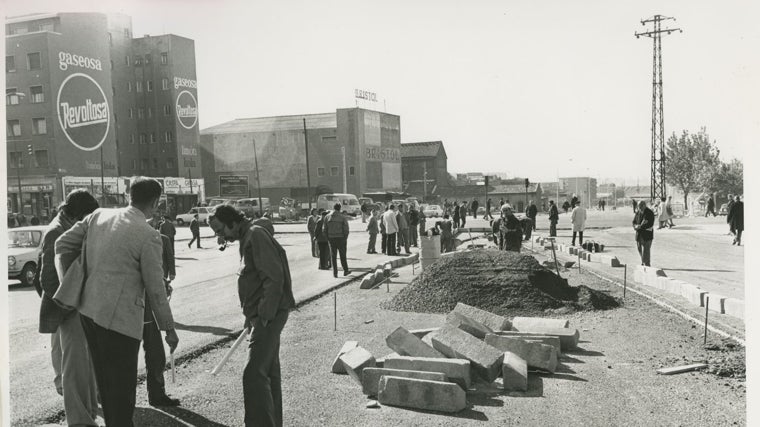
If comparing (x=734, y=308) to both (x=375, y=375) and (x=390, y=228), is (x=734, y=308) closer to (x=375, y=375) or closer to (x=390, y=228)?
(x=375, y=375)

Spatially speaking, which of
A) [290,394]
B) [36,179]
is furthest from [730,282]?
[36,179]

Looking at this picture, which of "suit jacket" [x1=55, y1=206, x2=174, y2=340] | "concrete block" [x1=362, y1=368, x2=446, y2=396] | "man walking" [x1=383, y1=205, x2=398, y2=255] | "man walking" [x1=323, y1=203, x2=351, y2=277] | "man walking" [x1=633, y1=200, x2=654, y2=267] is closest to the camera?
"suit jacket" [x1=55, y1=206, x2=174, y2=340]

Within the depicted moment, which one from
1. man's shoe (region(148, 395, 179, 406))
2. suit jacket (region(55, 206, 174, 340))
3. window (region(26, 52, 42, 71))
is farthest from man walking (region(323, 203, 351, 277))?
window (region(26, 52, 42, 71))

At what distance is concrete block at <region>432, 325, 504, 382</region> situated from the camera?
5.91 m

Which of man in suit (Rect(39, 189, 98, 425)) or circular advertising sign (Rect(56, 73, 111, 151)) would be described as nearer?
man in suit (Rect(39, 189, 98, 425))

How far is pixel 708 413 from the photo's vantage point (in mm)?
5094

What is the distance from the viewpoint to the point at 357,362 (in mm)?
6020

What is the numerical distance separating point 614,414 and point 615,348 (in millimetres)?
2458

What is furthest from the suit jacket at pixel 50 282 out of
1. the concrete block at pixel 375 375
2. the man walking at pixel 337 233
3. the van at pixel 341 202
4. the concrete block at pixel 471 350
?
the van at pixel 341 202

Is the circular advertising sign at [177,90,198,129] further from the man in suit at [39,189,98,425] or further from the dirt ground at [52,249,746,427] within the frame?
the man in suit at [39,189,98,425]

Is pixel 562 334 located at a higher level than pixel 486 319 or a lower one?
lower

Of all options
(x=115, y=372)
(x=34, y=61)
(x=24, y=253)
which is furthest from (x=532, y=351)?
(x=34, y=61)

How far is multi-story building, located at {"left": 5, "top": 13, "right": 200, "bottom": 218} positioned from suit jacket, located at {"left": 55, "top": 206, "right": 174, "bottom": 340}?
1114cm

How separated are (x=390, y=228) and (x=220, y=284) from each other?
783 cm
